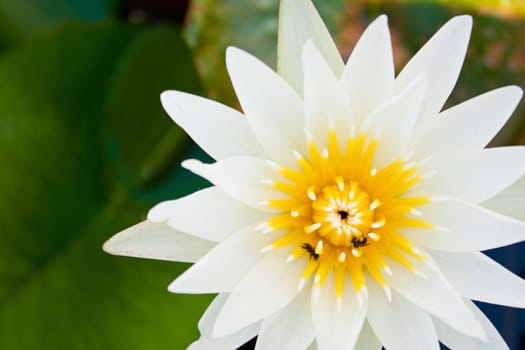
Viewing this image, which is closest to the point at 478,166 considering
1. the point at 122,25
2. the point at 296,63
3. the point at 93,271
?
the point at 296,63

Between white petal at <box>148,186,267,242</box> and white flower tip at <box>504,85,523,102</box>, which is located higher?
white flower tip at <box>504,85,523,102</box>

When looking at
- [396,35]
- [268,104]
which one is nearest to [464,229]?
[268,104]

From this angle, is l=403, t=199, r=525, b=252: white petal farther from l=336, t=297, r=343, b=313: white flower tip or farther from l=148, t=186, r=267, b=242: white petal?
l=148, t=186, r=267, b=242: white petal

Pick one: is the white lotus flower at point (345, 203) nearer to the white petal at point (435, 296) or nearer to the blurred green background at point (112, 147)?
the white petal at point (435, 296)

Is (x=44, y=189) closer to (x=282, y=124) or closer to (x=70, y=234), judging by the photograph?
(x=70, y=234)

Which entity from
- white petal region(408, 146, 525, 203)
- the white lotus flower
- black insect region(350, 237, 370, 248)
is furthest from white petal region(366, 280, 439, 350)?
white petal region(408, 146, 525, 203)

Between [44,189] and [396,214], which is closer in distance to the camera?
[396,214]

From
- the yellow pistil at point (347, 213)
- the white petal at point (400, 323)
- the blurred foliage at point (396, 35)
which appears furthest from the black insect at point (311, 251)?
the blurred foliage at point (396, 35)
